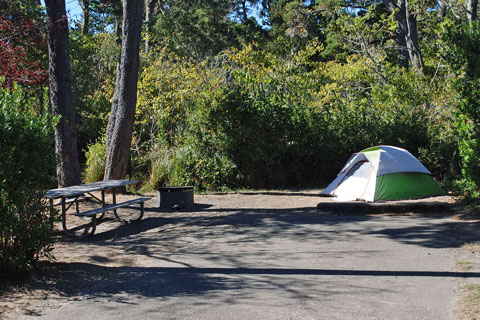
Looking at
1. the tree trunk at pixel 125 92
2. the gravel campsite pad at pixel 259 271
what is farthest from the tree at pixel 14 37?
the gravel campsite pad at pixel 259 271

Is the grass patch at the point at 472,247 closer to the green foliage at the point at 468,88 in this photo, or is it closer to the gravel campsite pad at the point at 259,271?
the gravel campsite pad at the point at 259,271

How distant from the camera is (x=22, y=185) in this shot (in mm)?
5500

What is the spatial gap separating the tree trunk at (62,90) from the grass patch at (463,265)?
8.56m

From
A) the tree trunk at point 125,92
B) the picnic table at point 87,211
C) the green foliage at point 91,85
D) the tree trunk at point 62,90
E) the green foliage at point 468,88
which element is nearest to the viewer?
the picnic table at point 87,211

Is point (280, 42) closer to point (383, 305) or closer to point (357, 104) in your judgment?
point (357, 104)

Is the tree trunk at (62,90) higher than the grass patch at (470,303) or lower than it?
higher

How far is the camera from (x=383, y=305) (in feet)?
15.1

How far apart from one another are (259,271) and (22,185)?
9.86 ft

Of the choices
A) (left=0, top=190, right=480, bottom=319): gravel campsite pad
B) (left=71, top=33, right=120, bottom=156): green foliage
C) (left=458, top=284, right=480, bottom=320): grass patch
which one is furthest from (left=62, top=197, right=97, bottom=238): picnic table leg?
(left=71, top=33, right=120, bottom=156): green foliage

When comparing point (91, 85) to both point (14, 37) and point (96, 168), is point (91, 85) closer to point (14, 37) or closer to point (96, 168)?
point (96, 168)

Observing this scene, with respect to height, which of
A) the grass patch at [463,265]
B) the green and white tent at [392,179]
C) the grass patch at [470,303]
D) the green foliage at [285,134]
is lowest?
the grass patch at [470,303]

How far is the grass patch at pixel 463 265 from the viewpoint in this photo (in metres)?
5.76

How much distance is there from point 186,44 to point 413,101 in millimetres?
23109

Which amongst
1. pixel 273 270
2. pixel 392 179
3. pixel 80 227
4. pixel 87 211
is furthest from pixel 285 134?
pixel 273 270
